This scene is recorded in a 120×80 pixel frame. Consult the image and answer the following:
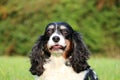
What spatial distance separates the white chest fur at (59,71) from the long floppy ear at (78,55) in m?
0.08

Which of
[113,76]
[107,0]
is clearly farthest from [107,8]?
[113,76]

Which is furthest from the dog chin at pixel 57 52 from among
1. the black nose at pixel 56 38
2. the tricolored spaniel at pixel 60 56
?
the black nose at pixel 56 38

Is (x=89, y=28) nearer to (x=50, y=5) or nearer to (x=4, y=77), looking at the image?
(x=50, y=5)

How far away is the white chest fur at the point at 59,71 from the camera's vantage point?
24.8 feet

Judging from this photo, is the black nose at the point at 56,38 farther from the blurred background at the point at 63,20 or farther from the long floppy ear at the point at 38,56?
the blurred background at the point at 63,20

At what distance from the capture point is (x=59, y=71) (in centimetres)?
758

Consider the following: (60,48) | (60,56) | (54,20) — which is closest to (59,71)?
(60,56)

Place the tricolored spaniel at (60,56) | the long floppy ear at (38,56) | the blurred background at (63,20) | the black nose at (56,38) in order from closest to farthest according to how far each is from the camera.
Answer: the black nose at (56,38), the tricolored spaniel at (60,56), the long floppy ear at (38,56), the blurred background at (63,20)

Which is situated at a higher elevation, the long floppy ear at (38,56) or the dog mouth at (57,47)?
the dog mouth at (57,47)

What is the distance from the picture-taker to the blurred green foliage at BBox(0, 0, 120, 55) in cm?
2855

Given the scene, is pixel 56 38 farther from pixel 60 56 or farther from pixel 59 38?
pixel 60 56

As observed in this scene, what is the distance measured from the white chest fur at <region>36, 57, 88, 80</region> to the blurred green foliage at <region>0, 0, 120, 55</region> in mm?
20550

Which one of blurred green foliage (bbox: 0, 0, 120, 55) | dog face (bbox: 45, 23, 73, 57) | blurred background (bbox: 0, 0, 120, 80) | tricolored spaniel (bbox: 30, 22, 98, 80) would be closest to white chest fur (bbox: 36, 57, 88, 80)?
tricolored spaniel (bbox: 30, 22, 98, 80)

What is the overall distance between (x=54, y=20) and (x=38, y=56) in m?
20.4
